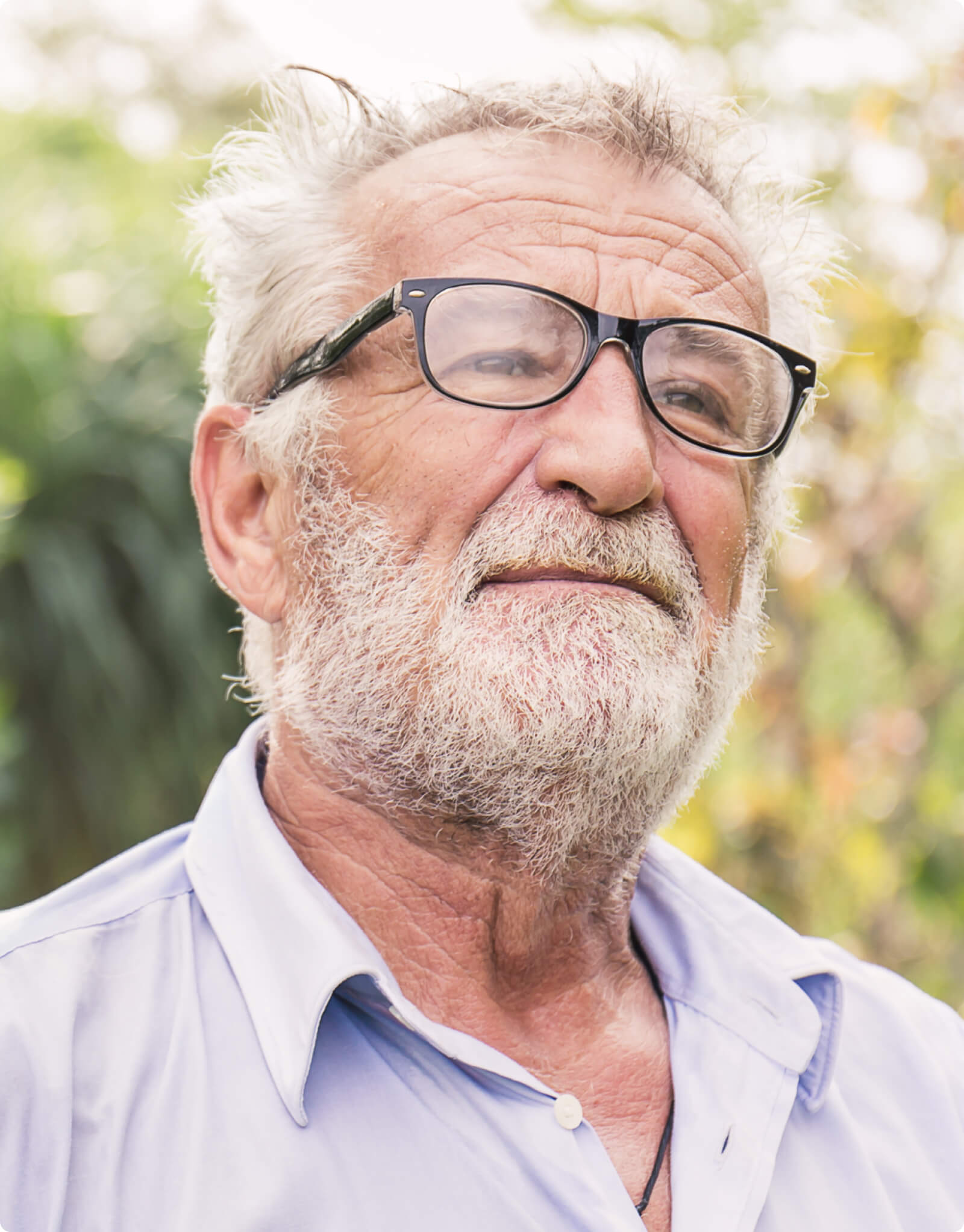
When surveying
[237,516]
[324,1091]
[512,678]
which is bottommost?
[324,1091]

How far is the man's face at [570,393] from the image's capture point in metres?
1.80

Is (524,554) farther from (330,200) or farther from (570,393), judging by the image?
(330,200)

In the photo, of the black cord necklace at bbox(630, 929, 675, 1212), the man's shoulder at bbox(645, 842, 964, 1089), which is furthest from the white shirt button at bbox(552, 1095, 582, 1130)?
the man's shoulder at bbox(645, 842, 964, 1089)

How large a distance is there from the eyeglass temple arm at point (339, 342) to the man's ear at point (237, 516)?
159 mm

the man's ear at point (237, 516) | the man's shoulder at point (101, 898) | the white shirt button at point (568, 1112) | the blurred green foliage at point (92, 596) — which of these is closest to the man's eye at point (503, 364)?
the man's ear at point (237, 516)

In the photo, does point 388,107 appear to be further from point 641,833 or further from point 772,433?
point 641,833

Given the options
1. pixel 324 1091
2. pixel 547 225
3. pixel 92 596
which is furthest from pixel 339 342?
pixel 92 596

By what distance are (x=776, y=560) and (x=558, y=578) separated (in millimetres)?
2233

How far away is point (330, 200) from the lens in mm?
2092

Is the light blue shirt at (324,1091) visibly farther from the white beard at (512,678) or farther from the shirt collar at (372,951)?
the white beard at (512,678)


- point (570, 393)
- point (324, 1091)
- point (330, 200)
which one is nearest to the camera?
point (324, 1091)

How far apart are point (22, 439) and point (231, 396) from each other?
2.56 metres

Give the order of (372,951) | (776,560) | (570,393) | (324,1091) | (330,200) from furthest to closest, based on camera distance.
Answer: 1. (776,560)
2. (330,200)
3. (570,393)
4. (372,951)
5. (324,1091)

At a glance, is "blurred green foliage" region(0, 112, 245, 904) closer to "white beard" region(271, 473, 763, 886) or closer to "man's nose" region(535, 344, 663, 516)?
"white beard" region(271, 473, 763, 886)
